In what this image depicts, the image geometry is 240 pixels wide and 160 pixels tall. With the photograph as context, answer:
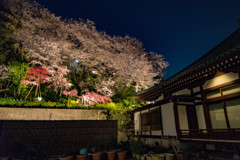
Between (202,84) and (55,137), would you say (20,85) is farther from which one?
(202,84)

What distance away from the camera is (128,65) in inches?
773

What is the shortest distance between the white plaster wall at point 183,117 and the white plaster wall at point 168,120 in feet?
1.45

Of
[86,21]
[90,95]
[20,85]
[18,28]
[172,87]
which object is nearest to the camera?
[172,87]

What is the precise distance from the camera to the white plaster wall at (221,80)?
6547mm

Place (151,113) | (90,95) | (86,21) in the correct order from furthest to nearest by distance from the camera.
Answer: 1. (86,21)
2. (90,95)
3. (151,113)

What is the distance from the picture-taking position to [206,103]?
25.2 ft

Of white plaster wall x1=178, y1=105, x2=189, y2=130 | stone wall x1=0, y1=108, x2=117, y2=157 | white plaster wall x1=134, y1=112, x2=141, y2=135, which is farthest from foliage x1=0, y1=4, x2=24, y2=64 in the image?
white plaster wall x1=178, y1=105, x2=189, y2=130

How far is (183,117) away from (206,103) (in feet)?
5.27

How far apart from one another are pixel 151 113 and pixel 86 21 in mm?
16146

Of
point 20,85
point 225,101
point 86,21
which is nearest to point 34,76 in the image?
point 20,85

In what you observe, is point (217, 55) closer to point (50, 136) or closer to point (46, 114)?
point (50, 136)

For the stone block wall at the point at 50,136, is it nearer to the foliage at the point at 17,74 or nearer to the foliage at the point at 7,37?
the foliage at the point at 17,74

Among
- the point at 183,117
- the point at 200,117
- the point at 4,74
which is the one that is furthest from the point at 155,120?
the point at 4,74

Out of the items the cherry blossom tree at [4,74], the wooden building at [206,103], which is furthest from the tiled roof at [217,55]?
the cherry blossom tree at [4,74]
